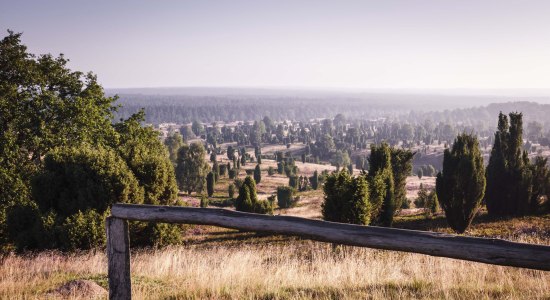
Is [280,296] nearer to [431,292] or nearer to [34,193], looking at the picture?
[431,292]

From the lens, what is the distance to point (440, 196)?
31.0 metres

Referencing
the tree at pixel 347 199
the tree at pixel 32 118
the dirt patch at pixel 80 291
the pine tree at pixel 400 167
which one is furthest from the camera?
the pine tree at pixel 400 167

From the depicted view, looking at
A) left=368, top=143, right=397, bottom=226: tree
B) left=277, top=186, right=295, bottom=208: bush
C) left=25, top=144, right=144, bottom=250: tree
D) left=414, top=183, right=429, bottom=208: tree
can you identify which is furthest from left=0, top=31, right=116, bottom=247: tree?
left=277, top=186, right=295, bottom=208: bush

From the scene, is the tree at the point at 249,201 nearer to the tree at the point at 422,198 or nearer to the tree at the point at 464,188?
the tree at the point at 464,188

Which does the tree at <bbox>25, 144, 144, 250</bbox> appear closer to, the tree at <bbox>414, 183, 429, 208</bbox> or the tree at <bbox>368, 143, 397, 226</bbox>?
the tree at <bbox>368, 143, 397, 226</bbox>

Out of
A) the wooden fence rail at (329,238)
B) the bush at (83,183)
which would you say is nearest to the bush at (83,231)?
the bush at (83,183)

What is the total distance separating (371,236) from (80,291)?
5.55 meters

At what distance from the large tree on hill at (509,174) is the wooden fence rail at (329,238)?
37.6 metres

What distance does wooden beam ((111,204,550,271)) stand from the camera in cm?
369

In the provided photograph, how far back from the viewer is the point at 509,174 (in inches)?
1411

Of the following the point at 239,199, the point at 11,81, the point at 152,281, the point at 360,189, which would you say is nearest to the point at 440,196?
the point at 360,189

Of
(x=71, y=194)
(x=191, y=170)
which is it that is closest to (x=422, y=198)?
(x=71, y=194)

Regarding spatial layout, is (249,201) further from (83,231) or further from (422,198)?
(422,198)

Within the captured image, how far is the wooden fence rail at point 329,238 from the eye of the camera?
3703 millimetres
